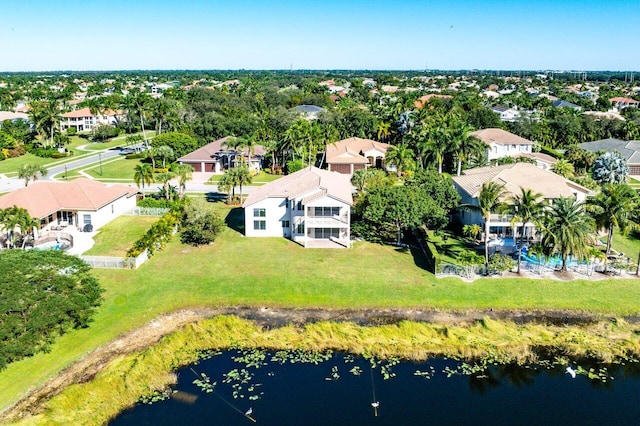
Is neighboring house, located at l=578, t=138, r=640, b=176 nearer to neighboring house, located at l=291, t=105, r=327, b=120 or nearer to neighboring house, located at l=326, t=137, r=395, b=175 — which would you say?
neighboring house, located at l=326, t=137, r=395, b=175

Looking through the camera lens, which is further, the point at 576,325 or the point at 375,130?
the point at 375,130

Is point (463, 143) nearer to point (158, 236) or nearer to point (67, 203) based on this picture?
point (158, 236)

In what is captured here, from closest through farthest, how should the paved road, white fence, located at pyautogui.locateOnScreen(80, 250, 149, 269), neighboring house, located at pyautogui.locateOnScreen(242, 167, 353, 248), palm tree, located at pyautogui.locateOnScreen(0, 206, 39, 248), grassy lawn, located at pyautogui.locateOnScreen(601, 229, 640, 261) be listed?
1. palm tree, located at pyautogui.locateOnScreen(0, 206, 39, 248)
2. white fence, located at pyautogui.locateOnScreen(80, 250, 149, 269)
3. grassy lawn, located at pyautogui.locateOnScreen(601, 229, 640, 261)
4. neighboring house, located at pyautogui.locateOnScreen(242, 167, 353, 248)
5. the paved road

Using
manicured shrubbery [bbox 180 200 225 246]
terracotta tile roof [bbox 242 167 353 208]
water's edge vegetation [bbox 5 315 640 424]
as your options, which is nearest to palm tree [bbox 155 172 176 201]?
manicured shrubbery [bbox 180 200 225 246]

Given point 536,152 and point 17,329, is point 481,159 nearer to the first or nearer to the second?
point 536,152

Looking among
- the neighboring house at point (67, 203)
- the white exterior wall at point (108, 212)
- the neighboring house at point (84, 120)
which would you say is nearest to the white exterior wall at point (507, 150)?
the white exterior wall at point (108, 212)

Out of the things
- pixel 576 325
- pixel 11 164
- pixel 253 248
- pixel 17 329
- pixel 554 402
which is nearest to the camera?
pixel 554 402

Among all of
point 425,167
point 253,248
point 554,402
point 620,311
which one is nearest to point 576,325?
point 620,311
